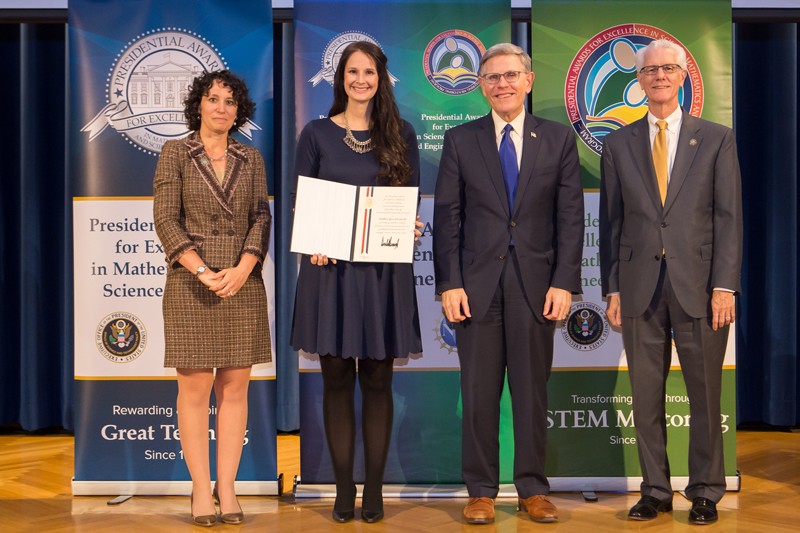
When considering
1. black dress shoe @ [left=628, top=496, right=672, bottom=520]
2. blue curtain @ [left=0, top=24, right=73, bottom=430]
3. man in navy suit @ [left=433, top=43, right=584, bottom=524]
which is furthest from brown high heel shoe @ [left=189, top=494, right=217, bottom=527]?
blue curtain @ [left=0, top=24, right=73, bottom=430]

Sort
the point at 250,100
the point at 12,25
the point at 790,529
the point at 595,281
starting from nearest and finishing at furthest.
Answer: the point at 790,529, the point at 250,100, the point at 595,281, the point at 12,25

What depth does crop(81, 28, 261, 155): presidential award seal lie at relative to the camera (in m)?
3.80

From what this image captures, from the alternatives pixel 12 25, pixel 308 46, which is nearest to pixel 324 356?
pixel 308 46

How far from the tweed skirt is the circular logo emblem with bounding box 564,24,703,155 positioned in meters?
1.69

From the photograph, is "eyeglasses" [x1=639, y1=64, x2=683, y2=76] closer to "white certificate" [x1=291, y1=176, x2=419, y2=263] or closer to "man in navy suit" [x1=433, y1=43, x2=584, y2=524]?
"man in navy suit" [x1=433, y1=43, x2=584, y2=524]

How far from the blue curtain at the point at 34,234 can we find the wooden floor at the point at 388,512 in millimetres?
1141

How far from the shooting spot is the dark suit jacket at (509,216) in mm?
3270

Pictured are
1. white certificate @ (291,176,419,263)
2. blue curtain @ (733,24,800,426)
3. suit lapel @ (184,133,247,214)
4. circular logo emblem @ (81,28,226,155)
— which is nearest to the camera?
white certificate @ (291,176,419,263)

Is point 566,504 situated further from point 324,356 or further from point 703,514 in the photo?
point 324,356

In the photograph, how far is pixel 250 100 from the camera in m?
3.64

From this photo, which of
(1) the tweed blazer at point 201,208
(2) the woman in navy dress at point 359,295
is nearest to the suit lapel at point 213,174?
(1) the tweed blazer at point 201,208

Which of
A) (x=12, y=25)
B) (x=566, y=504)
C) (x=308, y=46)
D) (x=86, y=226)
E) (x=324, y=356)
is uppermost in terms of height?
(x=12, y=25)

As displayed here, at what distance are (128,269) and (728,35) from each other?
2.91m

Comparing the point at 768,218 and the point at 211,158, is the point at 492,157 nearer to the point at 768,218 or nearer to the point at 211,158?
the point at 211,158
